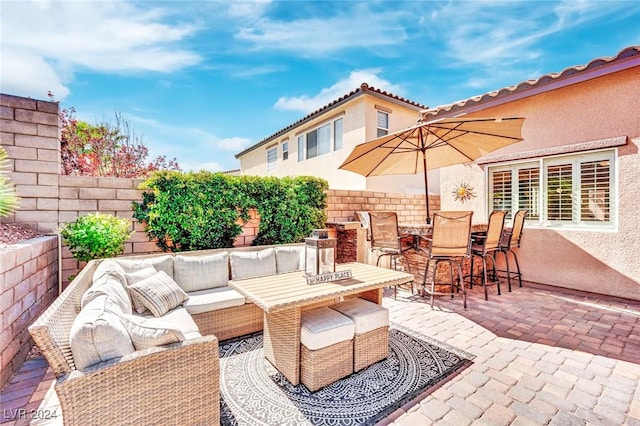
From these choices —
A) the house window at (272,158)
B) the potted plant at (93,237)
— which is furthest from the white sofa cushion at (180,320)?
the house window at (272,158)

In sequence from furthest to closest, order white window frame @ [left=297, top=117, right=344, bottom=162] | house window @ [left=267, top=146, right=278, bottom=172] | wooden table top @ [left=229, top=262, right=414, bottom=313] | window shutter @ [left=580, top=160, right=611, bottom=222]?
house window @ [left=267, top=146, right=278, bottom=172], white window frame @ [left=297, top=117, right=344, bottom=162], window shutter @ [left=580, top=160, right=611, bottom=222], wooden table top @ [left=229, top=262, right=414, bottom=313]

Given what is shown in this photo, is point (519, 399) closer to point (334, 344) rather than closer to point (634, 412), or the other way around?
point (634, 412)

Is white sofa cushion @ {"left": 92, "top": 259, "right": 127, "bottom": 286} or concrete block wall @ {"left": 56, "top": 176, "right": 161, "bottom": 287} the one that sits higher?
concrete block wall @ {"left": 56, "top": 176, "right": 161, "bottom": 287}

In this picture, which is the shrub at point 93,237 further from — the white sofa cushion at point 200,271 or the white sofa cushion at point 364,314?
the white sofa cushion at point 364,314

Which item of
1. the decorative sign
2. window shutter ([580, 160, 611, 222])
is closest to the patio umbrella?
window shutter ([580, 160, 611, 222])

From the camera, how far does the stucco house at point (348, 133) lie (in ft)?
28.6

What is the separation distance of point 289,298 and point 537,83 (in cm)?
616

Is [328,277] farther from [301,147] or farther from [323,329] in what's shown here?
[301,147]

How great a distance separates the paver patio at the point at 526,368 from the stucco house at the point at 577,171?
34.8 inches

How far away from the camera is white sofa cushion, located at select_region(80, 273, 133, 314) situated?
229cm

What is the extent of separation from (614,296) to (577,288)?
1.63ft

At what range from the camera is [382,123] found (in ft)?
30.0

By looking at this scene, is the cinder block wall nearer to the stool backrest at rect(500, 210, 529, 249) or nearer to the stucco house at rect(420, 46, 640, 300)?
the stool backrest at rect(500, 210, 529, 249)

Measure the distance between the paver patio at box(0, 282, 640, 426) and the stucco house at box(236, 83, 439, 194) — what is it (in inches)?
212
